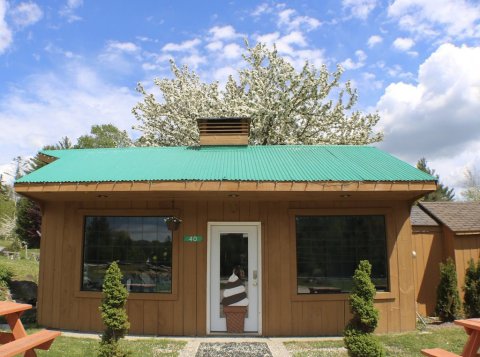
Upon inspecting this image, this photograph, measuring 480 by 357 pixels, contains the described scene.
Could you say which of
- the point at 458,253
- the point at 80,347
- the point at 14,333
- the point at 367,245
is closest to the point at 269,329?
the point at 367,245

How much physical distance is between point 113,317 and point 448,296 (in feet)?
23.1

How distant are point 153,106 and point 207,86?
287 centimetres

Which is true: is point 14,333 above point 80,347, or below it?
above

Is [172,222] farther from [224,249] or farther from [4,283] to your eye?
[4,283]

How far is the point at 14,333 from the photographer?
4797 mm

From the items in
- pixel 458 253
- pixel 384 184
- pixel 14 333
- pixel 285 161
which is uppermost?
pixel 285 161

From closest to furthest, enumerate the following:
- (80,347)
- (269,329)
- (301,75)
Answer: (80,347) → (269,329) → (301,75)

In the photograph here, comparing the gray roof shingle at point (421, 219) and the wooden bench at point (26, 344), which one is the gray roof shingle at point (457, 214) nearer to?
the gray roof shingle at point (421, 219)

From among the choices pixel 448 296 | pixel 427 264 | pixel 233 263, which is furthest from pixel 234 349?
pixel 427 264

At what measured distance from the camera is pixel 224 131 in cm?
978

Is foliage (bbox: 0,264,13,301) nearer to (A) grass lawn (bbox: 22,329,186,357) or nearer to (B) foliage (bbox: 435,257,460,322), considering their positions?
(A) grass lawn (bbox: 22,329,186,357)

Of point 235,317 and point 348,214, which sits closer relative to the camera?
point 235,317

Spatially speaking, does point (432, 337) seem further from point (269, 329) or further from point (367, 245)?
point (269, 329)

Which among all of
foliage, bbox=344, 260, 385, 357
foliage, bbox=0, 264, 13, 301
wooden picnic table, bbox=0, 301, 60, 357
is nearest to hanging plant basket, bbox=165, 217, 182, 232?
wooden picnic table, bbox=0, 301, 60, 357
